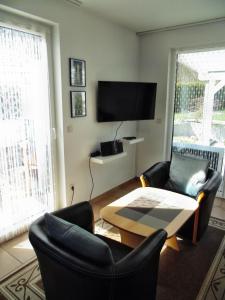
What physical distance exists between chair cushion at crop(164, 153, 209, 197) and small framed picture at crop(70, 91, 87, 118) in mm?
1368

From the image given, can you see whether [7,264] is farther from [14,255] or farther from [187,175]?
[187,175]

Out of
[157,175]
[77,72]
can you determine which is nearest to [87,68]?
[77,72]

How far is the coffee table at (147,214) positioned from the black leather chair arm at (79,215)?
0.21 metres

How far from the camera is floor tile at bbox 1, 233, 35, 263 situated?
2377mm

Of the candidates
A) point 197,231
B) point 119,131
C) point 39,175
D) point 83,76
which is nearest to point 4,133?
point 39,175

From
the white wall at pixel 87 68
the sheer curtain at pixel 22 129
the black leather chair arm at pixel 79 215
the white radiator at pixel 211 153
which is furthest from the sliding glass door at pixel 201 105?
the black leather chair arm at pixel 79 215

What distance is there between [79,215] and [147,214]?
66 cm

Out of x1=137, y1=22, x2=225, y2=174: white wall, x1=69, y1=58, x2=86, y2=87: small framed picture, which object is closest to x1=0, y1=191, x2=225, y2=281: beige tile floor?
x1=69, y1=58, x2=86, y2=87: small framed picture

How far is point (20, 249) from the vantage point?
2498 millimetres

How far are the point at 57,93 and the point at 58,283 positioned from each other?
6.80ft

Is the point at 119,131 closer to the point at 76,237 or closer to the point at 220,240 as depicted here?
the point at 220,240

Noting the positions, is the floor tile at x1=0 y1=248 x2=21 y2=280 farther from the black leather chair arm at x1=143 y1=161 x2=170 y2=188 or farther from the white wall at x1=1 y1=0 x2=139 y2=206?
the black leather chair arm at x1=143 y1=161 x2=170 y2=188

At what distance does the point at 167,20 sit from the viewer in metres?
3.31

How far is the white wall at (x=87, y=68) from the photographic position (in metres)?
2.71
